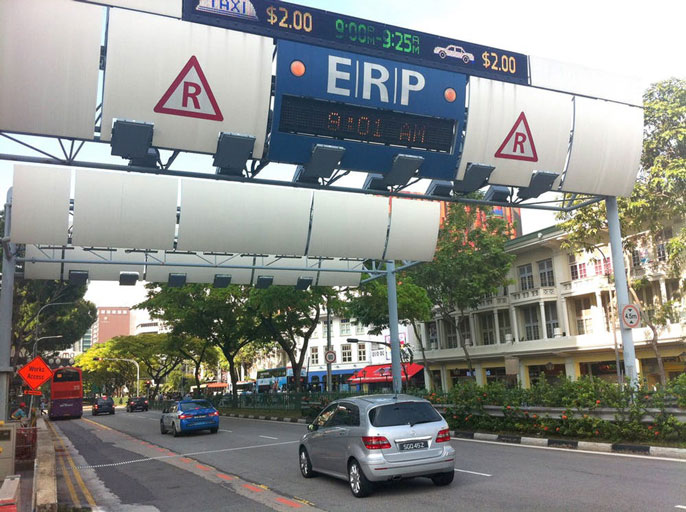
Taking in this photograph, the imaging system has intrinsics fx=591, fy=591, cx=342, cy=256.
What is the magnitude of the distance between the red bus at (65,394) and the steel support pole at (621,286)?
42454 mm

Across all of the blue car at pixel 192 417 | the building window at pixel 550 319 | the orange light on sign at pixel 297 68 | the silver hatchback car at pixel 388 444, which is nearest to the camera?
the silver hatchback car at pixel 388 444

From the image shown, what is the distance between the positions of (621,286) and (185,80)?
12518mm

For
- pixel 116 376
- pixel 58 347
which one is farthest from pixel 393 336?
pixel 116 376

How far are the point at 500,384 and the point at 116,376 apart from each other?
84.6 meters

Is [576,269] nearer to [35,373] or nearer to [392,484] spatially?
[35,373]

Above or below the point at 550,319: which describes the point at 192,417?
below

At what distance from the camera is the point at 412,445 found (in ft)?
29.9

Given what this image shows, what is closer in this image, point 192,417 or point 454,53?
point 454,53

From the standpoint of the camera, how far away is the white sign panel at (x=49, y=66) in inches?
437

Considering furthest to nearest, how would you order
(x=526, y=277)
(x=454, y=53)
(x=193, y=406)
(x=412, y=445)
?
(x=526, y=277) → (x=193, y=406) → (x=454, y=53) → (x=412, y=445)

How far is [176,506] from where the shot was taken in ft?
30.8

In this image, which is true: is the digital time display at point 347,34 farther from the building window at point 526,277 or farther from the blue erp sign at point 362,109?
the building window at point 526,277

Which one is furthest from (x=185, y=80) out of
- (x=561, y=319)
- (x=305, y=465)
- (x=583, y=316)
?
(x=561, y=319)

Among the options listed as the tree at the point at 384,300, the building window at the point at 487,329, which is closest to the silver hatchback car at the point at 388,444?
the tree at the point at 384,300
